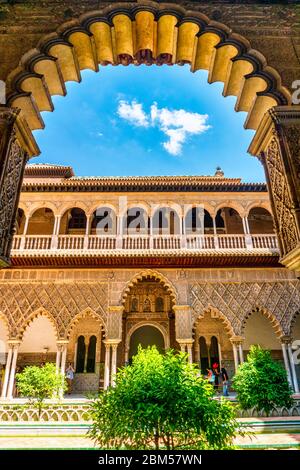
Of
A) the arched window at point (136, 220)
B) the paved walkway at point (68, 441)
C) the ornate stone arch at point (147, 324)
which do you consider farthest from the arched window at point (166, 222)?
the paved walkway at point (68, 441)

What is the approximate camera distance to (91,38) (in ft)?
12.7

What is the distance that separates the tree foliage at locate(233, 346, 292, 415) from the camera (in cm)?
780

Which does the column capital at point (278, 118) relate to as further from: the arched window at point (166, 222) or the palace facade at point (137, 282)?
the arched window at point (166, 222)

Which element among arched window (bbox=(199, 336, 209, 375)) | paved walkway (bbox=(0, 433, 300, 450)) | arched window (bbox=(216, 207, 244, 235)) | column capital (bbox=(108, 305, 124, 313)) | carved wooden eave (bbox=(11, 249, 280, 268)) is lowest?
paved walkway (bbox=(0, 433, 300, 450))

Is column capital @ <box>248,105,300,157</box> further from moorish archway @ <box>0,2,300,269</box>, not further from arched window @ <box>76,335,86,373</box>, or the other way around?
arched window @ <box>76,335,86,373</box>

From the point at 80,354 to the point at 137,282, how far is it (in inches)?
155

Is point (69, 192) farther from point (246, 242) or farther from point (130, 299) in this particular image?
point (246, 242)

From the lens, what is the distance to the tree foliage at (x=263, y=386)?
780 centimetres

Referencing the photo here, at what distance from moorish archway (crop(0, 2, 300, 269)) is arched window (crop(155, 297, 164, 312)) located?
1066 cm

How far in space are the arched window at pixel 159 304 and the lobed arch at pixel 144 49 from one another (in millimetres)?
10700

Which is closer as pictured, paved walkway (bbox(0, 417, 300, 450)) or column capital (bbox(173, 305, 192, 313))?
paved walkway (bbox(0, 417, 300, 450))

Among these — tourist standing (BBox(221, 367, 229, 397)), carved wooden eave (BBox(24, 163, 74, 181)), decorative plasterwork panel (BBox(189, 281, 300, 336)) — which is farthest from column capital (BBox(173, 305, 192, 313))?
carved wooden eave (BBox(24, 163, 74, 181))

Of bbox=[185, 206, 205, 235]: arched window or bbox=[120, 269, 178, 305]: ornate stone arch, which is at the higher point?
bbox=[185, 206, 205, 235]: arched window

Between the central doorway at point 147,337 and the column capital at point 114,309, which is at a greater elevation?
the column capital at point 114,309
